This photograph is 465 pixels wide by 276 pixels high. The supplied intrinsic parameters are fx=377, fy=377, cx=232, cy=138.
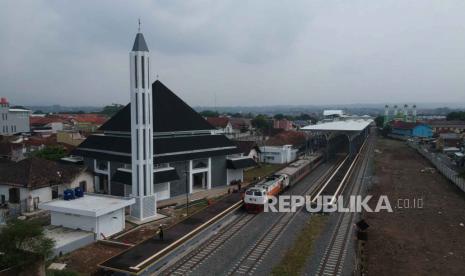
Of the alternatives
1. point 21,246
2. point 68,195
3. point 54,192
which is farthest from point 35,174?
point 21,246

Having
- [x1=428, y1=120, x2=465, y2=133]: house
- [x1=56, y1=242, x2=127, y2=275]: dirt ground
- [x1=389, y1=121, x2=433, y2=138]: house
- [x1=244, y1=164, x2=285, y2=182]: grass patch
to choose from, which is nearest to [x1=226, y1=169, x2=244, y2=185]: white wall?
[x1=244, y1=164, x2=285, y2=182]: grass patch

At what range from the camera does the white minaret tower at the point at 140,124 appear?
1182 inches

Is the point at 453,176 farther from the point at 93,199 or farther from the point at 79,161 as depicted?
the point at 79,161

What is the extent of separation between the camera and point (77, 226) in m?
26.9

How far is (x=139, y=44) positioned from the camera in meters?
30.1

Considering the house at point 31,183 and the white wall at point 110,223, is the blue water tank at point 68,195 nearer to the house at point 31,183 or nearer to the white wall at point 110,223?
the white wall at point 110,223

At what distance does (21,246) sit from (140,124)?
13438 mm

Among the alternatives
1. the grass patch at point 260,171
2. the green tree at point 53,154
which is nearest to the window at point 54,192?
the green tree at point 53,154

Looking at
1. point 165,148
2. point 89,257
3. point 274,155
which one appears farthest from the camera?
point 274,155

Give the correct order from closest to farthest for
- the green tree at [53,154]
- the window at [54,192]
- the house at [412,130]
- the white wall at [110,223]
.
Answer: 1. the white wall at [110,223]
2. the window at [54,192]
3. the green tree at [53,154]
4. the house at [412,130]

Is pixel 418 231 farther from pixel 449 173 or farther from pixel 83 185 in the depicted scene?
pixel 83 185

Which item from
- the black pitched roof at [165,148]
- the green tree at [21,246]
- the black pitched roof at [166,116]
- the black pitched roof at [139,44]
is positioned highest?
the black pitched roof at [139,44]

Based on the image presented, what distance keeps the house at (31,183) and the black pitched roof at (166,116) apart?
870cm

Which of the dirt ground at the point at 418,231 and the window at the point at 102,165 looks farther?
the window at the point at 102,165
